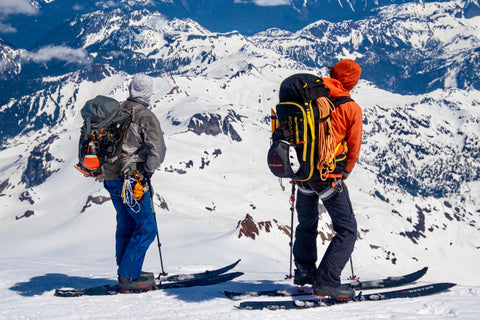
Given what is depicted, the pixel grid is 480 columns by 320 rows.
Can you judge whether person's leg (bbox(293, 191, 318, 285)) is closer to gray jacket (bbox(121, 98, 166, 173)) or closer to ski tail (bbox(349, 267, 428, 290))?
ski tail (bbox(349, 267, 428, 290))

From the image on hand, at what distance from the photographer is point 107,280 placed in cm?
1038

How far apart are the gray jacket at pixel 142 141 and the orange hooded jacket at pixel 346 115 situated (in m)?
3.44

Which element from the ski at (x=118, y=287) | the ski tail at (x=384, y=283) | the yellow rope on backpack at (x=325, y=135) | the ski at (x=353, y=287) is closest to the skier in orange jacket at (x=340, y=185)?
the yellow rope on backpack at (x=325, y=135)

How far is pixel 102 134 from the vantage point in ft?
25.8

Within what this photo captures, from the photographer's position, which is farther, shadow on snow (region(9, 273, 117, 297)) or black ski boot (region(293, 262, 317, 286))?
shadow on snow (region(9, 273, 117, 297))

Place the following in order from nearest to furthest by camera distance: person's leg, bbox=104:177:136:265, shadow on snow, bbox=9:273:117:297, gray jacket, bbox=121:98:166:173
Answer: gray jacket, bbox=121:98:166:173 → person's leg, bbox=104:177:136:265 → shadow on snow, bbox=9:273:117:297

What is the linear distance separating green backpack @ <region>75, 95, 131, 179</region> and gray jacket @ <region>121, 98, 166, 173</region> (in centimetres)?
14

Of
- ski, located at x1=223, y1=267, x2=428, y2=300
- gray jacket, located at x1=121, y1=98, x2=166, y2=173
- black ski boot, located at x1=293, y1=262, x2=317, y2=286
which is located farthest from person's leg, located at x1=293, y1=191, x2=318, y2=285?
gray jacket, located at x1=121, y1=98, x2=166, y2=173

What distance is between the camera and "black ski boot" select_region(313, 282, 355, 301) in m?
7.73

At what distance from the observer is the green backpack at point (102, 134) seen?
7812 mm

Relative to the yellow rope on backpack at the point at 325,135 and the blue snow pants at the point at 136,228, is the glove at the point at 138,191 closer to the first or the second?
the blue snow pants at the point at 136,228

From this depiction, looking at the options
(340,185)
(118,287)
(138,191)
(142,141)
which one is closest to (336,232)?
(340,185)

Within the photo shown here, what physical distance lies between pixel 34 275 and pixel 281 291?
254 inches

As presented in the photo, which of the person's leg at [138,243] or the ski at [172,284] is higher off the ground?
the person's leg at [138,243]
